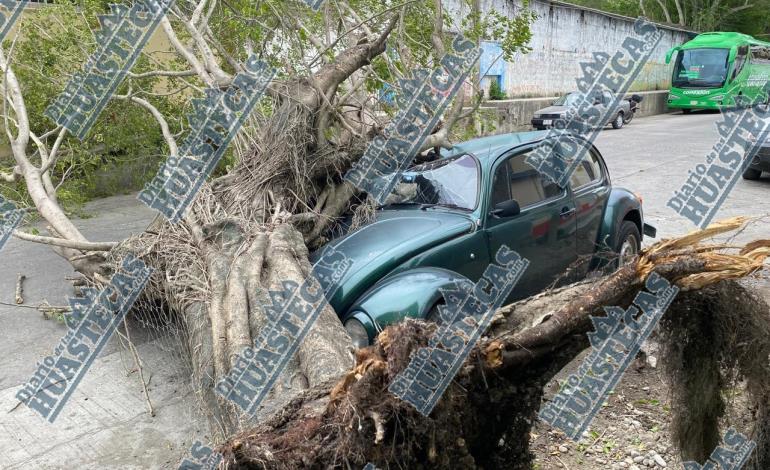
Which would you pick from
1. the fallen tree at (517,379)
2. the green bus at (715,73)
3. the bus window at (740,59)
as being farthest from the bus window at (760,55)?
the fallen tree at (517,379)

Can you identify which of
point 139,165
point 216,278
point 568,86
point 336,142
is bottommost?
point 568,86

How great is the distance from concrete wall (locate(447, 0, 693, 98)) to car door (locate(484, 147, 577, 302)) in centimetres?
1639

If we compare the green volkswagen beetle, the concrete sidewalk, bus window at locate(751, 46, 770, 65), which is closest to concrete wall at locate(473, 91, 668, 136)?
bus window at locate(751, 46, 770, 65)

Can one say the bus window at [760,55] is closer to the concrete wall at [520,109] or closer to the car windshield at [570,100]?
the concrete wall at [520,109]

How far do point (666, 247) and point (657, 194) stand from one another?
8.32 metres

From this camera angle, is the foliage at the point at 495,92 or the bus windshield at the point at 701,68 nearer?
the foliage at the point at 495,92

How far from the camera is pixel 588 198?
598 cm

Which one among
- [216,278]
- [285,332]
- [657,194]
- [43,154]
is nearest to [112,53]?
[43,154]

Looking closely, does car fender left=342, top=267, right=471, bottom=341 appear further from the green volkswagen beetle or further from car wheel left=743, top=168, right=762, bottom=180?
car wheel left=743, top=168, right=762, bottom=180

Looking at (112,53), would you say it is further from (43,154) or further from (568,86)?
(568,86)

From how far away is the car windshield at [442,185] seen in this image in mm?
5215

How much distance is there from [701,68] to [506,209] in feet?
84.8

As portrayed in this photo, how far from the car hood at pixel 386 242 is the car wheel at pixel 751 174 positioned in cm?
938

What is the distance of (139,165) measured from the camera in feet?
36.3
